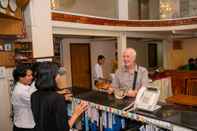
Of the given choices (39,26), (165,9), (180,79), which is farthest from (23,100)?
(165,9)

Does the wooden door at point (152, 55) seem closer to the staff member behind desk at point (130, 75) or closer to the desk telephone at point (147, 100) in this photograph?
the staff member behind desk at point (130, 75)

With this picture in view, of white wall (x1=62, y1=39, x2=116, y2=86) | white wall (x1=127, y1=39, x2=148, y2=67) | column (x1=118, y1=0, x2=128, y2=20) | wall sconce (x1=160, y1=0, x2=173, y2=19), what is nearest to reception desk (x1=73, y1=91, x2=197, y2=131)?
column (x1=118, y1=0, x2=128, y2=20)

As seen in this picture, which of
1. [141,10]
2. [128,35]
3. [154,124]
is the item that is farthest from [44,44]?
[141,10]

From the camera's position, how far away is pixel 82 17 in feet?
16.4

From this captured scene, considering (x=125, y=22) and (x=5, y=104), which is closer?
(x=5, y=104)

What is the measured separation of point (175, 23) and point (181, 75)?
1.61 metres

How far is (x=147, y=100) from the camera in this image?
1.66 metres

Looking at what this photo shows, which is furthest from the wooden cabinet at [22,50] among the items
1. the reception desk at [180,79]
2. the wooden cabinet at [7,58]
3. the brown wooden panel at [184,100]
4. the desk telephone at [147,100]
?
the reception desk at [180,79]

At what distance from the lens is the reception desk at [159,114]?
4.47ft

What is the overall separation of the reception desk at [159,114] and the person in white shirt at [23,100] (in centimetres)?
60

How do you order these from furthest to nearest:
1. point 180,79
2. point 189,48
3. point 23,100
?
1. point 189,48
2. point 180,79
3. point 23,100

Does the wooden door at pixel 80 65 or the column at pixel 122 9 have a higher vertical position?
the column at pixel 122 9

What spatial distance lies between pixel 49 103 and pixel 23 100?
0.72 m

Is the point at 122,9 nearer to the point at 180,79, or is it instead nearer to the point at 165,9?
the point at 165,9
